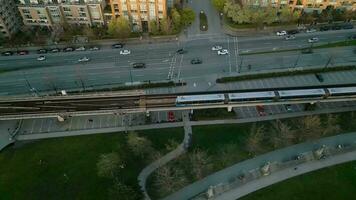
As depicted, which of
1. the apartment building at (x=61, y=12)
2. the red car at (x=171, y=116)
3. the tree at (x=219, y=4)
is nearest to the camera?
the red car at (x=171, y=116)

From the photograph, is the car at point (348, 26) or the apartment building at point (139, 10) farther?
the car at point (348, 26)

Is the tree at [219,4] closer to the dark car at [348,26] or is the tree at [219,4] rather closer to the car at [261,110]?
the dark car at [348,26]

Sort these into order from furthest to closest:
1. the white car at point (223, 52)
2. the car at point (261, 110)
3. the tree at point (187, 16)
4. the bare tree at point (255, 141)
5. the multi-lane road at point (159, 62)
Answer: the tree at point (187, 16), the white car at point (223, 52), the multi-lane road at point (159, 62), the car at point (261, 110), the bare tree at point (255, 141)

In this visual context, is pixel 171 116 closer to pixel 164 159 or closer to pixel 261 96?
pixel 164 159

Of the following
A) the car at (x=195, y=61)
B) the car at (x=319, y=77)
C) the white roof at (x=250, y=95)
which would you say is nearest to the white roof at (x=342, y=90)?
the car at (x=319, y=77)

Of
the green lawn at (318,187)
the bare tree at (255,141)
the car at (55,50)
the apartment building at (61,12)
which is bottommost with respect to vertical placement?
the green lawn at (318,187)

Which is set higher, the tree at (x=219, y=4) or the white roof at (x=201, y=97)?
the tree at (x=219, y=4)

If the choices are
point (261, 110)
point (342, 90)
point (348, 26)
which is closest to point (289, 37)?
point (348, 26)
